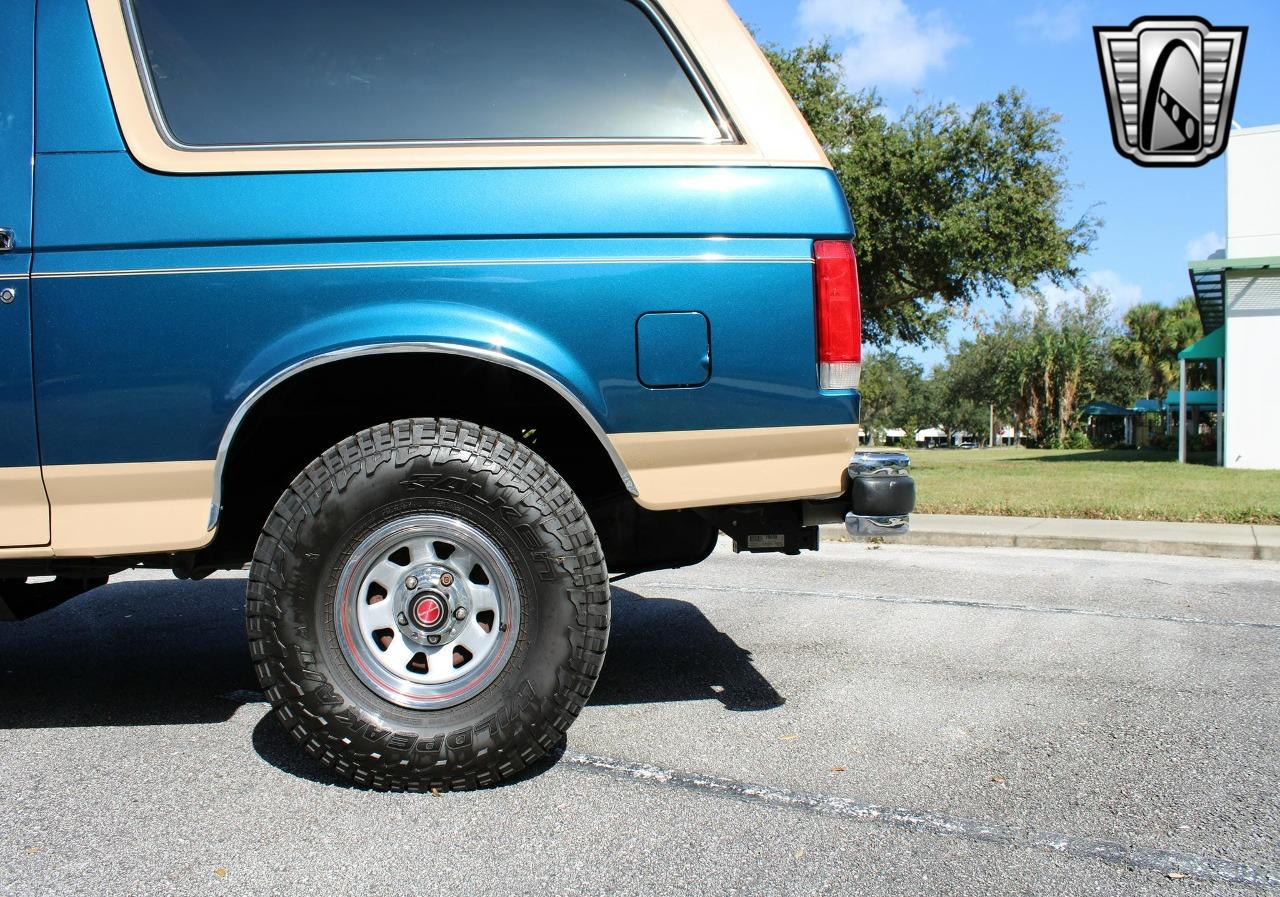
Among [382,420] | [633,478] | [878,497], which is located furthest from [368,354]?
[878,497]

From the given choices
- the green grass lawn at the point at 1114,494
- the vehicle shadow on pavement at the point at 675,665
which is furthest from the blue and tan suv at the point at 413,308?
the green grass lawn at the point at 1114,494

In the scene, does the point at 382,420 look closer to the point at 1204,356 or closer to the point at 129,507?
the point at 129,507

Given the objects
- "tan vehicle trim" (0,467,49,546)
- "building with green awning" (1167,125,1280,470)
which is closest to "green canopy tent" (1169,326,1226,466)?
"building with green awning" (1167,125,1280,470)

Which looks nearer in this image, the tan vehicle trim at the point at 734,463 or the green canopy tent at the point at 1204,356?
the tan vehicle trim at the point at 734,463

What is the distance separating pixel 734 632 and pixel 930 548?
14.4 feet

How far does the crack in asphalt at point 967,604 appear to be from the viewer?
5.12 meters

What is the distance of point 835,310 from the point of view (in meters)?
2.80

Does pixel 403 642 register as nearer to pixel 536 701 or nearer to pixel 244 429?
pixel 536 701

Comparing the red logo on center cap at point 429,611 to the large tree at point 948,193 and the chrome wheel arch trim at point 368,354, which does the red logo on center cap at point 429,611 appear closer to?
the chrome wheel arch trim at point 368,354

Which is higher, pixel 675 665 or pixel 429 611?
pixel 429 611

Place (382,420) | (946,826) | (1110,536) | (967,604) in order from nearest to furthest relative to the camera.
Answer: (946,826)
(382,420)
(967,604)
(1110,536)

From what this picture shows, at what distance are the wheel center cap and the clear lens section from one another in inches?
48.5

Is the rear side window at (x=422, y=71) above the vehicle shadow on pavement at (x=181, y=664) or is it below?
above

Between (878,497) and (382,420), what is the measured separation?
1.55 m
